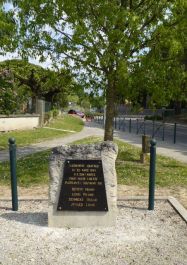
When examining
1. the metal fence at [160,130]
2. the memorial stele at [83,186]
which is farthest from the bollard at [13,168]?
the metal fence at [160,130]

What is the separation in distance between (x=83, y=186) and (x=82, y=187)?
0.8 inches

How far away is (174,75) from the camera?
38.2ft

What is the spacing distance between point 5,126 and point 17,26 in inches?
520

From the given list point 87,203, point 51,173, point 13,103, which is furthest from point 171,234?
point 13,103

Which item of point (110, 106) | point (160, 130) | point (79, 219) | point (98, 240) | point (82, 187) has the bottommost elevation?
point (160, 130)

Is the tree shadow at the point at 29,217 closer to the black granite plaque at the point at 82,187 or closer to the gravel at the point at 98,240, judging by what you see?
the gravel at the point at 98,240

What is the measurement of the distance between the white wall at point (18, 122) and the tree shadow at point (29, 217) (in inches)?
664

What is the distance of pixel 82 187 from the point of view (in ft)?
21.3

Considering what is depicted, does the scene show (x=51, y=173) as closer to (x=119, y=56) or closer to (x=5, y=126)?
(x=119, y=56)

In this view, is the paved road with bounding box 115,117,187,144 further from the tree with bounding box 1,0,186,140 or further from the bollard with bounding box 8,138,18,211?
the bollard with bounding box 8,138,18,211

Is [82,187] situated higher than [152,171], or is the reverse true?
[152,171]

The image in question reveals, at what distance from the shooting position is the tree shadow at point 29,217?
21.6 feet

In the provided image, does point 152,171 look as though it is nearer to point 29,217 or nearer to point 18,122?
point 29,217

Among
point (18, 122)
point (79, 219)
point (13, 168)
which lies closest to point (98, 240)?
point (79, 219)
